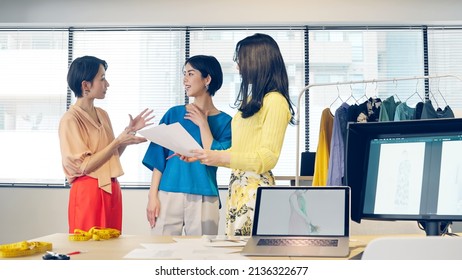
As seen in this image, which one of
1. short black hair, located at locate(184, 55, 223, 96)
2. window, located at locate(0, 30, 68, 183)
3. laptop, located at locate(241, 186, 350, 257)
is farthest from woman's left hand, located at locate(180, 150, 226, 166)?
window, located at locate(0, 30, 68, 183)

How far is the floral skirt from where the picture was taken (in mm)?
1837

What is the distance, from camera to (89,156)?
2484 millimetres

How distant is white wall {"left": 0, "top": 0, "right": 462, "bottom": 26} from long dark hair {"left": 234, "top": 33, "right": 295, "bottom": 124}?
303cm

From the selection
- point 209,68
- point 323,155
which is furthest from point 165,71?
point 209,68

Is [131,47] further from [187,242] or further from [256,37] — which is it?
[187,242]

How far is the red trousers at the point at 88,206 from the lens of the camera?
2434 mm

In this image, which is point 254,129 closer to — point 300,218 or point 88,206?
point 300,218

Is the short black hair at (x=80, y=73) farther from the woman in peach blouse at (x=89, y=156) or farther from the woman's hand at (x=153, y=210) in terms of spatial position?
the woman's hand at (x=153, y=210)

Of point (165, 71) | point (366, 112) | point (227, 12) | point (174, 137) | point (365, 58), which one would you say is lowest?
point (174, 137)

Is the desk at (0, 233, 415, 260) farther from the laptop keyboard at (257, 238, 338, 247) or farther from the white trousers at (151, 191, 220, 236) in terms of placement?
the white trousers at (151, 191, 220, 236)

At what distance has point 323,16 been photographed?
4871 millimetres

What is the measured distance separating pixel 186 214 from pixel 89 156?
1.84 ft

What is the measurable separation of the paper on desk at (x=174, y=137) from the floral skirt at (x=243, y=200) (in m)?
0.20
